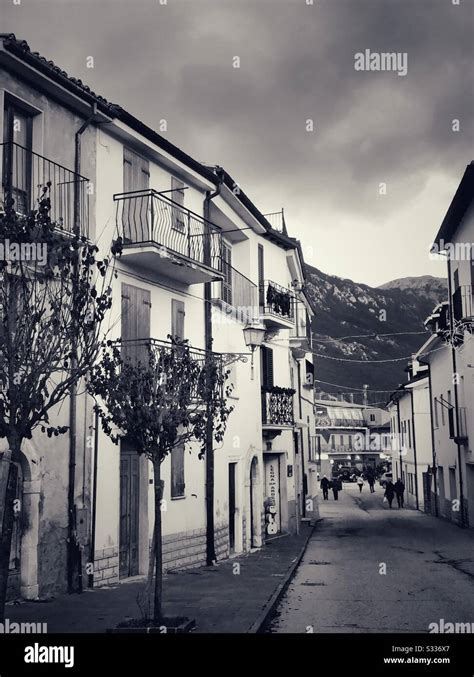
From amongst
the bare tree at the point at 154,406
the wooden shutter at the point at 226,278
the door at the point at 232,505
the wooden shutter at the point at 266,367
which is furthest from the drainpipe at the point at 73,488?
the wooden shutter at the point at 266,367

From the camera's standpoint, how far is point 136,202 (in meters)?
16.3

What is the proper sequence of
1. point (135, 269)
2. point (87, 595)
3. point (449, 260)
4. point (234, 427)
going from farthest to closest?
point (449, 260) < point (234, 427) < point (135, 269) < point (87, 595)

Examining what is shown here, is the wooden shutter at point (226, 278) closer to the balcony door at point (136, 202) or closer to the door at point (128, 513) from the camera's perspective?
the balcony door at point (136, 202)

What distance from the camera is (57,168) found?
45.1 ft

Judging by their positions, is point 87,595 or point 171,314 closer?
point 87,595

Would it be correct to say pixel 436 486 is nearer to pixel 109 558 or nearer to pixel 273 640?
pixel 109 558

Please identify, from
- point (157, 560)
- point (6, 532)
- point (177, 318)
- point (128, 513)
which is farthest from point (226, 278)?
point (6, 532)

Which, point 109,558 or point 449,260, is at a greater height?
point 449,260

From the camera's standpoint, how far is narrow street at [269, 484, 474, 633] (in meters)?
11.6

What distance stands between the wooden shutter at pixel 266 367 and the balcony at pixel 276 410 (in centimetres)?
51

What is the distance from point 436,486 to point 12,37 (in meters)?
31.0

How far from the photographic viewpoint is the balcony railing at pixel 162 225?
15.8 meters

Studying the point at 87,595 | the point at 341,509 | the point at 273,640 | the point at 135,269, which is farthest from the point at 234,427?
the point at 341,509

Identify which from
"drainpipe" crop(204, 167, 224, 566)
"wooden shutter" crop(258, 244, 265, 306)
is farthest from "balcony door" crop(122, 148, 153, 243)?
"wooden shutter" crop(258, 244, 265, 306)
